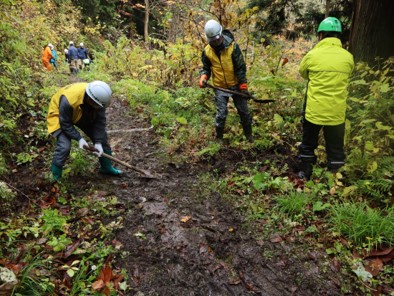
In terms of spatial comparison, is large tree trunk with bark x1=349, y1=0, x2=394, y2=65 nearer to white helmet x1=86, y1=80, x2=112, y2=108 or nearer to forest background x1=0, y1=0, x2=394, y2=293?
forest background x1=0, y1=0, x2=394, y2=293

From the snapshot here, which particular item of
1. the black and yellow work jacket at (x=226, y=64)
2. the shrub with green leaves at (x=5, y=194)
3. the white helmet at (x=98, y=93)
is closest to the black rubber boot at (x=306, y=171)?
the black and yellow work jacket at (x=226, y=64)

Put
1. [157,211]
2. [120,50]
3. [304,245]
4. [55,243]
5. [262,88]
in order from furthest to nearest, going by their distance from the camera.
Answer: [120,50], [262,88], [157,211], [304,245], [55,243]

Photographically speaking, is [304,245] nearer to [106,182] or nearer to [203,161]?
[203,161]

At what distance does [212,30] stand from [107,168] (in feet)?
9.80

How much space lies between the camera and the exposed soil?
9.98 ft

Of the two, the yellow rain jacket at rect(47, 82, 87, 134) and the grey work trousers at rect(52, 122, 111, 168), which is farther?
the grey work trousers at rect(52, 122, 111, 168)

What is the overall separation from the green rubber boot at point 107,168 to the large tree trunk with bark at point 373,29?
197 inches

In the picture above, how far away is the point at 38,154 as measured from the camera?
5.34m

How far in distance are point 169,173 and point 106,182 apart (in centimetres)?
112

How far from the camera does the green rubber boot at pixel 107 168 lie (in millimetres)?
5039

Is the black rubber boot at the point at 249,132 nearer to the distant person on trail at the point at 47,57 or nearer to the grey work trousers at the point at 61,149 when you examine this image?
the grey work trousers at the point at 61,149

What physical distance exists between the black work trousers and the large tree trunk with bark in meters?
2.14

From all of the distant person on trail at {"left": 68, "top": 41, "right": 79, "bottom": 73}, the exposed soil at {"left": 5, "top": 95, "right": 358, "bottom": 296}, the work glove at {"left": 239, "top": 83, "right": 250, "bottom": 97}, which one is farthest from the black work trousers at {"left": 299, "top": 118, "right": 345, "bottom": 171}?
the distant person on trail at {"left": 68, "top": 41, "right": 79, "bottom": 73}

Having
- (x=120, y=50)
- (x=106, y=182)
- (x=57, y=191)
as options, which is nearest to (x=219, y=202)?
(x=106, y=182)
